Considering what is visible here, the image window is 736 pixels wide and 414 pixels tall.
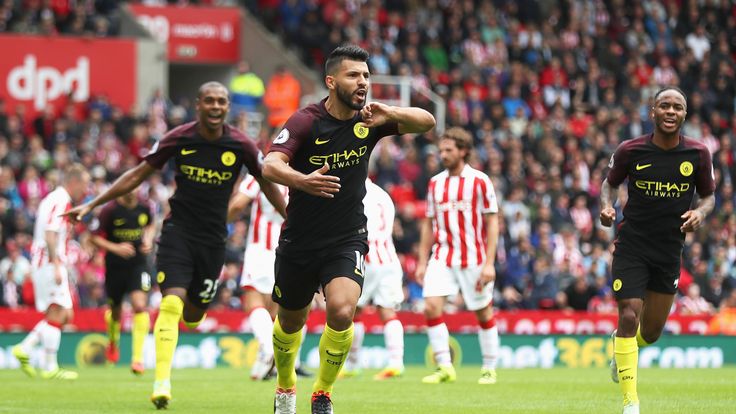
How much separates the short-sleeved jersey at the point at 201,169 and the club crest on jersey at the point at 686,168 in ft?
12.3

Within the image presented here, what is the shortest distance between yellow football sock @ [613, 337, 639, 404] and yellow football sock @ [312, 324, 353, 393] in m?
2.24

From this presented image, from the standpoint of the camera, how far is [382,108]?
10.0 m

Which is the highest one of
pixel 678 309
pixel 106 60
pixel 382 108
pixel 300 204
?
pixel 106 60

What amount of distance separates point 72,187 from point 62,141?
866cm

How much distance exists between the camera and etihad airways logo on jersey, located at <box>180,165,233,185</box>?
1255 cm

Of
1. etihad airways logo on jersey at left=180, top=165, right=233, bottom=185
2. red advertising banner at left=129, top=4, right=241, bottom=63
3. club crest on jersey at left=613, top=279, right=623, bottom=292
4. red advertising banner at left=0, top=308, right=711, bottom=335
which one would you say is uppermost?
red advertising banner at left=129, top=4, right=241, bottom=63

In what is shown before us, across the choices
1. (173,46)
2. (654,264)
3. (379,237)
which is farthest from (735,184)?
(654,264)

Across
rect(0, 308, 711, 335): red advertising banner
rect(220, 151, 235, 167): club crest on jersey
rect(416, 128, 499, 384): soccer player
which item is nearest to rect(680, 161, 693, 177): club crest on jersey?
rect(220, 151, 235, 167): club crest on jersey

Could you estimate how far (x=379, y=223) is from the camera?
16484 mm

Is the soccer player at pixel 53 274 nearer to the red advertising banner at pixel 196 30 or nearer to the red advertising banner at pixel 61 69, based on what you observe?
the red advertising banner at pixel 61 69

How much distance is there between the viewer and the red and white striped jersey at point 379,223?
16375mm

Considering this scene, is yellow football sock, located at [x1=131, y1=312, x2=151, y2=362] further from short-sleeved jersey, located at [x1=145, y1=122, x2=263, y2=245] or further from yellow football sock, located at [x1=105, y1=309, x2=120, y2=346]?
short-sleeved jersey, located at [x1=145, y1=122, x2=263, y2=245]

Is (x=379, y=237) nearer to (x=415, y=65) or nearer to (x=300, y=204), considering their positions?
(x=300, y=204)

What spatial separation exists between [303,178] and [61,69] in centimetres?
2079
